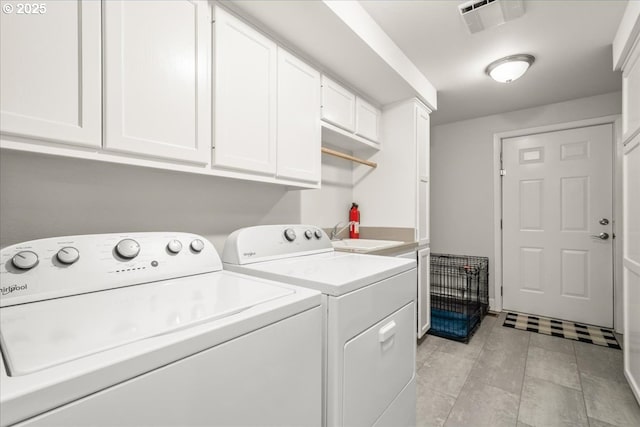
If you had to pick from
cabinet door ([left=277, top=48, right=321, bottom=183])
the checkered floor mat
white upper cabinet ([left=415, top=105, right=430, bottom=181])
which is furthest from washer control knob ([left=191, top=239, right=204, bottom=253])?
the checkered floor mat

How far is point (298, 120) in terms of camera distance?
1711mm

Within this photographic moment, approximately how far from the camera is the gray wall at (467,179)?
11.2 feet

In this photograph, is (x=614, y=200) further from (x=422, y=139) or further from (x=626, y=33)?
(x=422, y=139)

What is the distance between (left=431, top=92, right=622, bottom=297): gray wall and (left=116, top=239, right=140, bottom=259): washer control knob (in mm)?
3605

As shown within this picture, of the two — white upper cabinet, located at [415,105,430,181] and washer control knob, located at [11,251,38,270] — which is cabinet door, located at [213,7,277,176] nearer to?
washer control knob, located at [11,251,38,270]

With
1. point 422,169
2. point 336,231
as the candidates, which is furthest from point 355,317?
point 422,169

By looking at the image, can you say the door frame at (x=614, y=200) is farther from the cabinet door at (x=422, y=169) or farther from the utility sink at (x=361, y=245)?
the utility sink at (x=361, y=245)

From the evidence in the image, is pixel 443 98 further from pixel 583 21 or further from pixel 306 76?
pixel 306 76

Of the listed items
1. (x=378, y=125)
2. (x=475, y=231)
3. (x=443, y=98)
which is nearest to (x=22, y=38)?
(x=378, y=125)

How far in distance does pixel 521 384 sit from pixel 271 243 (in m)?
2.02

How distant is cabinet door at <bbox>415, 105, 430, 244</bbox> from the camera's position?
2582mm

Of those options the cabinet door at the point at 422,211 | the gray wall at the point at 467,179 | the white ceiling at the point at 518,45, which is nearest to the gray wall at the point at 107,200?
the white ceiling at the point at 518,45

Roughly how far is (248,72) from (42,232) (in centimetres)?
107

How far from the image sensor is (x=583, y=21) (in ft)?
5.96
